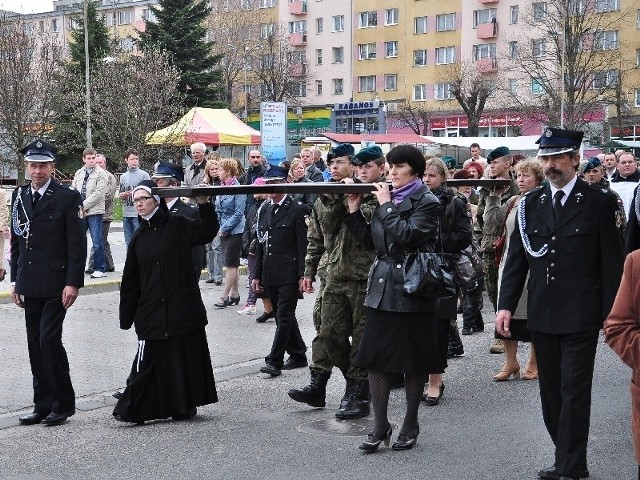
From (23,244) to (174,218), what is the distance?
3.75 ft

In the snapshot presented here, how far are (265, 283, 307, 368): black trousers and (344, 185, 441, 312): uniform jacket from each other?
3.00m

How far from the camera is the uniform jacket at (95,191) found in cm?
1691

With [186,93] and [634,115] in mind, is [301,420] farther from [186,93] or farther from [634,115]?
[634,115]

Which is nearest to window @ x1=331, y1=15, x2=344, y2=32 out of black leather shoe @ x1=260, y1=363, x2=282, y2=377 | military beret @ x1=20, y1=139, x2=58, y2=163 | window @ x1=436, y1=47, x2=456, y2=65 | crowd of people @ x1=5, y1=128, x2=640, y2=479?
window @ x1=436, y1=47, x2=456, y2=65

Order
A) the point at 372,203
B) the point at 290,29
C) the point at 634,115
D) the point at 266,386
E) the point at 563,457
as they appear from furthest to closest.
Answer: the point at 290,29 < the point at 634,115 < the point at 266,386 < the point at 372,203 < the point at 563,457

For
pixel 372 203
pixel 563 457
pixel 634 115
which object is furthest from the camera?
pixel 634 115

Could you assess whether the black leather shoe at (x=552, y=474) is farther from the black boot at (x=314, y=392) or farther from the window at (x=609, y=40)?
the window at (x=609, y=40)

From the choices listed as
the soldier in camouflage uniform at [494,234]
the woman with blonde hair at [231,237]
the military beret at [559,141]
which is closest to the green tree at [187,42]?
the woman with blonde hair at [231,237]

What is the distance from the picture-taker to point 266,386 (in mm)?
9055

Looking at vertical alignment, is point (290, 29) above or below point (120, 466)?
above

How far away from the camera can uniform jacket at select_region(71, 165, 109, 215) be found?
1691cm

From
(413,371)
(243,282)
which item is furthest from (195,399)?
(243,282)

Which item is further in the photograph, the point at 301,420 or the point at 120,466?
the point at 301,420

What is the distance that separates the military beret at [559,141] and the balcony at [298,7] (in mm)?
75571
